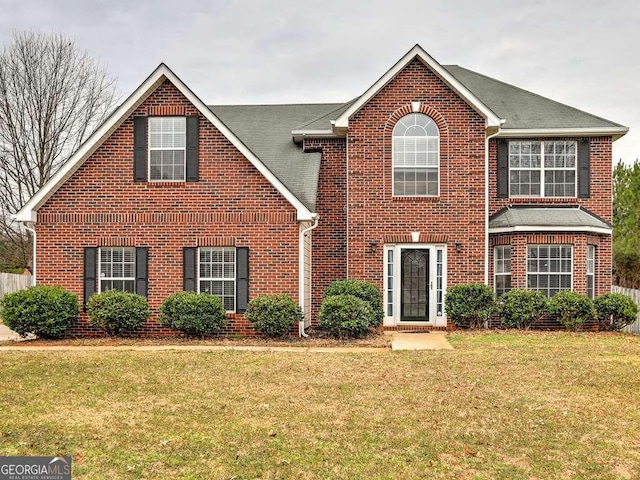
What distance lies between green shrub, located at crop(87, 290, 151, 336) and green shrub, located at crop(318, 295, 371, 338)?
4.07 meters

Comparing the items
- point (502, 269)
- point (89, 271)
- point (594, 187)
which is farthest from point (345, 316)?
point (594, 187)

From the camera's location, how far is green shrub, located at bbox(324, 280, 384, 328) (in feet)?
58.9

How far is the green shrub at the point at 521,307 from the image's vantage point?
60.7 feet

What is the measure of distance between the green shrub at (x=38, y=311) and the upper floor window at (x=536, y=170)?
1166 centimetres

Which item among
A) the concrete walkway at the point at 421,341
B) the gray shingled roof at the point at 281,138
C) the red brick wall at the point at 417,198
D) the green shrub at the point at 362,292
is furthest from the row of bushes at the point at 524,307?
the gray shingled roof at the point at 281,138

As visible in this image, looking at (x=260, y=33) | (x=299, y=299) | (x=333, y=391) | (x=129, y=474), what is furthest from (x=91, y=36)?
(x=129, y=474)

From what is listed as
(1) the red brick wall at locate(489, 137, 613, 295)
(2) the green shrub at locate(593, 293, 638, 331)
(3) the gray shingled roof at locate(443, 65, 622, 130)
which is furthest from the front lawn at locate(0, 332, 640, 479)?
(3) the gray shingled roof at locate(443, 65, 622, 130)

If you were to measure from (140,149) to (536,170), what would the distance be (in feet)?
33.6

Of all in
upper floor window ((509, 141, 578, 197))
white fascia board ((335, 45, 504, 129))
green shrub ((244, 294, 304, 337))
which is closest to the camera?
green shrub ((244, 294, 304, 337))

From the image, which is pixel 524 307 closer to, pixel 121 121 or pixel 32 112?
pixel 121 121

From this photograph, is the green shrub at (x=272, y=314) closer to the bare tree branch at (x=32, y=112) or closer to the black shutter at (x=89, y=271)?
the black shutter at (x=89, y=271)

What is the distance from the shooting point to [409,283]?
19.7 meters

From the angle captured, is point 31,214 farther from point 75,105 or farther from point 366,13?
point 75,105

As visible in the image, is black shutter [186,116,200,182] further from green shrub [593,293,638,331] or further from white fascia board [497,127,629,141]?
green shrub [593,293,638,331]
